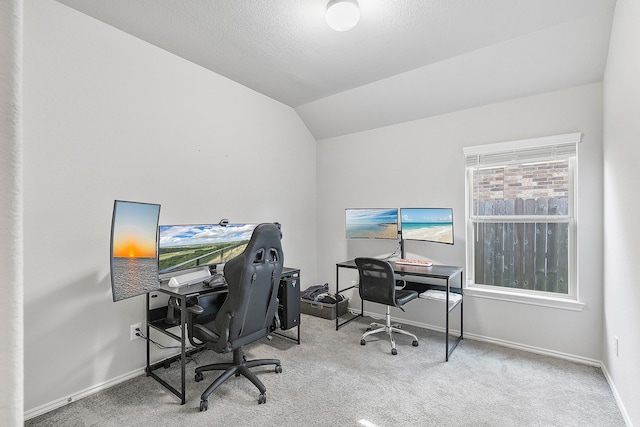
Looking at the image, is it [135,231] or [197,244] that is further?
[197,244]

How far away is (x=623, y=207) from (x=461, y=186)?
1498mm

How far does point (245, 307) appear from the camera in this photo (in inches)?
86.4

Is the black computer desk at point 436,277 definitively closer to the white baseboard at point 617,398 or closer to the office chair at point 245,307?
the white baseboard at point 617,398

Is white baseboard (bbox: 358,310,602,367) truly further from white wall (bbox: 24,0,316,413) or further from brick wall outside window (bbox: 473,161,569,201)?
white wall (bbox: 24,0,316,413)

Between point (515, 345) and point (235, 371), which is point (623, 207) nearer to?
point (515, 345)

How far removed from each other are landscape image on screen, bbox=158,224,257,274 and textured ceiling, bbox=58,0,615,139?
1638 millimetres

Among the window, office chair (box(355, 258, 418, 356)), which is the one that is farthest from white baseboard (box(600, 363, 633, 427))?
office chair (box(355, 258, 418, 356))

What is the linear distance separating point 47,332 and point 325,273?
3118mm

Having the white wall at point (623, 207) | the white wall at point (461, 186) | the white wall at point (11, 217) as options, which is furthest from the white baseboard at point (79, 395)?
the white wall at point (623, 207)

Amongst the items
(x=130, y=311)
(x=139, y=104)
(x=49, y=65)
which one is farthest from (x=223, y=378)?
(x=49, y=65)

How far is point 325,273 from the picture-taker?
4566mm

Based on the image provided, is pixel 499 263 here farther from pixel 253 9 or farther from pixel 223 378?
pixel 253 9

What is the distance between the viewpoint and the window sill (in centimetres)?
286

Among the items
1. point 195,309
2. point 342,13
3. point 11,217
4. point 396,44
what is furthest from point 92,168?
point 396,44
